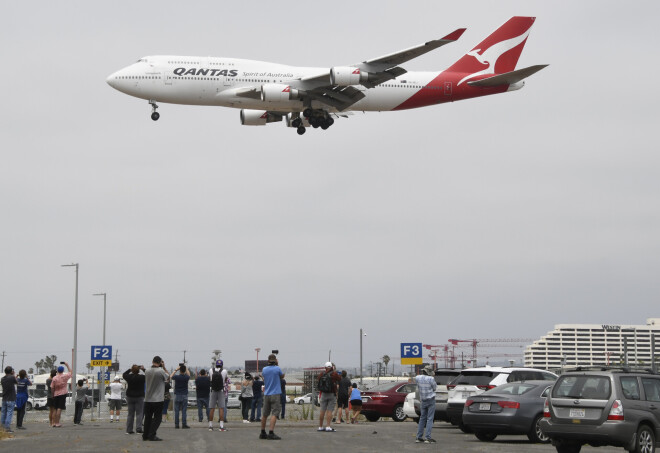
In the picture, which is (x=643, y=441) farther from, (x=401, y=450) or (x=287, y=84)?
(x=287, y=84)

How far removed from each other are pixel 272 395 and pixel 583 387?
6058 mm

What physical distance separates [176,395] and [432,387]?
701 centimetres

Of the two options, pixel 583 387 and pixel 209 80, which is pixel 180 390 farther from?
pixel 209 80

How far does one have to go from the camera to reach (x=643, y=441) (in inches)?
567

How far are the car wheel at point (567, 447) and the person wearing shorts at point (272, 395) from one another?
5427 mm

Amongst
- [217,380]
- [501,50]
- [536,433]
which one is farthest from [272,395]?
Result: [501,50]

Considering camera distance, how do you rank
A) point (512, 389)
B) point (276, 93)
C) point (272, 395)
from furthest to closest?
point (276, 93) → point (512, 389) → point (272, 395)

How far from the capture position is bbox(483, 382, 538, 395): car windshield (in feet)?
61.8

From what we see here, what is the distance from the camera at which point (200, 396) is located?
78.6 feet

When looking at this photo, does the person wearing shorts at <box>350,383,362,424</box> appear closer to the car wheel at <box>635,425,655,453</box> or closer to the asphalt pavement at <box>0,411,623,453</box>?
the asphalt pavement at <box>0,411,623,453</box>

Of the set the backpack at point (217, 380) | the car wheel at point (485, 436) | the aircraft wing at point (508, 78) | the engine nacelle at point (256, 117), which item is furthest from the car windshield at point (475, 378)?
the engine nacelle at point (256, 117)

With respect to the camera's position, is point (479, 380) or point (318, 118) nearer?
point (479, 380)

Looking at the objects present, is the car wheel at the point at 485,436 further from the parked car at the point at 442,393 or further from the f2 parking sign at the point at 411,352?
the f2 parking sign at the point at 411,352

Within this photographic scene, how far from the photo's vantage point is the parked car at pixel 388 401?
90.8ft
